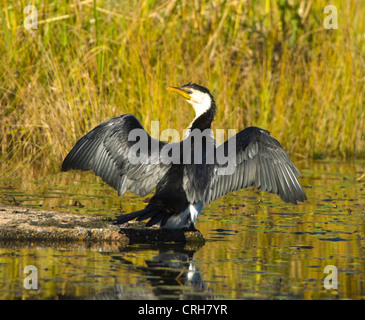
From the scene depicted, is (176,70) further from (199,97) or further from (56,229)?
(56,229)

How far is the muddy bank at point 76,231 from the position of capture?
595cm

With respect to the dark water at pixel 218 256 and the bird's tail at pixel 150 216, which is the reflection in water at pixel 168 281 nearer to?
the dark water at pixel 218 256

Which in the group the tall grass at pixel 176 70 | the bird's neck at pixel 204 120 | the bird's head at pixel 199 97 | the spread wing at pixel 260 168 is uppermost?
the tall grass at pixel 176 70

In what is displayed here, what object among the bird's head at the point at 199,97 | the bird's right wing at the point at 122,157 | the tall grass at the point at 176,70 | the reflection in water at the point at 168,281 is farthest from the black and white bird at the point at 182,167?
the tall grass at the point at 176,70

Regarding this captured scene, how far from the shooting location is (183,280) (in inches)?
189

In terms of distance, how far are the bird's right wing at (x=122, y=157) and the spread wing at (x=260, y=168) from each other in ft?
1.87

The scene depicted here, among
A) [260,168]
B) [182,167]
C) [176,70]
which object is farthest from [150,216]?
[176,70]

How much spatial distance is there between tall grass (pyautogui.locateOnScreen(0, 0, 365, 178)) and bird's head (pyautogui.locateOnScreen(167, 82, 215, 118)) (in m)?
2.41

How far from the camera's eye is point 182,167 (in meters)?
6.23

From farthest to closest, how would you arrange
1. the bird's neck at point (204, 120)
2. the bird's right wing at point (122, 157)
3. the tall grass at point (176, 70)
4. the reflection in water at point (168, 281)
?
1. the tall grass at point (176, 70)
2. the bird's neck at point (204, 120)
3. the bird's right wing at point (122, 157)
4. the reflection in water at point (168, 281)

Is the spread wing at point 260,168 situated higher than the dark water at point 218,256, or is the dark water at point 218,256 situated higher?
the spread wing at point 260,168

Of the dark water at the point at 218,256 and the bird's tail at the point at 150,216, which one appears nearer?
the dark water at the point at 218,256
